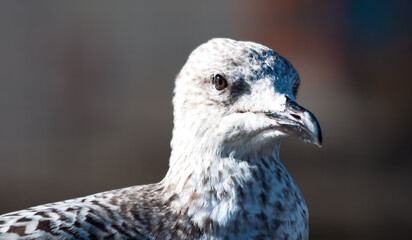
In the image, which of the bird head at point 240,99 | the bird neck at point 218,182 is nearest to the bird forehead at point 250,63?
the bird head at point 240,99

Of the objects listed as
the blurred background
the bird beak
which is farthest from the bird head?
the blurred background

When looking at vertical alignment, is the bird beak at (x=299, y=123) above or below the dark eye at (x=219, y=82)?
below

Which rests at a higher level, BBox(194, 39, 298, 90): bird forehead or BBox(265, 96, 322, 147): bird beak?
BBox(194, 39, 298, 90): bird forehead

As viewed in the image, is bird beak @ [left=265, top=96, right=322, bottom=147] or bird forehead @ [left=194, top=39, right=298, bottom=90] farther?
bird forehead @ [left=194, top=39, right=298, bottom=90]

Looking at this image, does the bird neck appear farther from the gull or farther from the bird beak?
the bird beak

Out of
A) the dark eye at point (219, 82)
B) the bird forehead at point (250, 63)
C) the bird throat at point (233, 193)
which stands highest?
the bird forehead at point (250, 63)

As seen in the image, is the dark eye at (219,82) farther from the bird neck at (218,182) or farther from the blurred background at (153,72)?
the blurred background at (153,72)

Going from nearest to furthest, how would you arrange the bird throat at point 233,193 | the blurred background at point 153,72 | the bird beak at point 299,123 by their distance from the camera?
the bird beak at point 299,123 → the bird throat at point 233,193 → the blurred background at point 153,72

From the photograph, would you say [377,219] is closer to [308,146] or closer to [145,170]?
[308,146]
